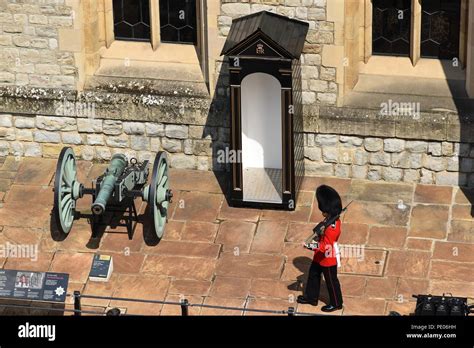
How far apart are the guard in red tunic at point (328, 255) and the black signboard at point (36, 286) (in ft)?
9.26

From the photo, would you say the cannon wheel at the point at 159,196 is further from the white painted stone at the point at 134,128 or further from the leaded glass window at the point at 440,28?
the leaded glass window at the point at 440,28

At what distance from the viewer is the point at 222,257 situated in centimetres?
2189

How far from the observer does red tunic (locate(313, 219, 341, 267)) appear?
20453 millimetres

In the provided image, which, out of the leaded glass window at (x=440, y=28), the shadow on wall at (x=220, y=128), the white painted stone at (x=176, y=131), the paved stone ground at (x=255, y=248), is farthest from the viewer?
the white painted stone at (x=176, y=131)

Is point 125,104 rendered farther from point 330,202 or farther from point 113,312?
point 113,312

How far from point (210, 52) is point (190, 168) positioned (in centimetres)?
165

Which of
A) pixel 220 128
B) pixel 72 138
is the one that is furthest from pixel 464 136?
pixel 72 138

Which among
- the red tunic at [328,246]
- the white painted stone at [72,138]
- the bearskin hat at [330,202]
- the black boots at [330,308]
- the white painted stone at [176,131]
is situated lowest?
the black boots at [330,308]

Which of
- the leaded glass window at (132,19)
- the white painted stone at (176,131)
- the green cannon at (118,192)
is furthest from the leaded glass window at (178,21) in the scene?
the green cannon at (118,192)

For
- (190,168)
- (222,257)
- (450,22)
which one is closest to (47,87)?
(190,168)

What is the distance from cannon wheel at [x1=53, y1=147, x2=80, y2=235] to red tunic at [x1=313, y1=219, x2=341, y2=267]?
3461 mm

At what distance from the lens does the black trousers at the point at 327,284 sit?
67.5 feet

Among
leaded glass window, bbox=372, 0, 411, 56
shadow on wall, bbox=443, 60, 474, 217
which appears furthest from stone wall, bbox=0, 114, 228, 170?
shadow on wall, bbox=443, 60, 474, 217
